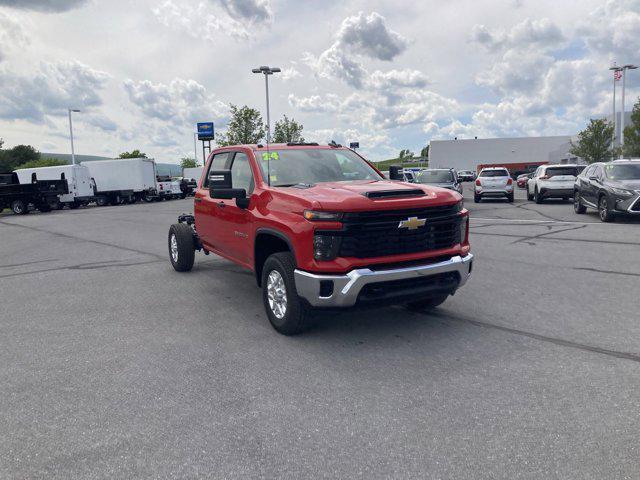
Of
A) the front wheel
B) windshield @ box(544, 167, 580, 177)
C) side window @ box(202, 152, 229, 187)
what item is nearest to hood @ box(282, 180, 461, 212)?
the front wheel

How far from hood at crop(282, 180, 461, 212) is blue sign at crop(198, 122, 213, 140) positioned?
62.7 m

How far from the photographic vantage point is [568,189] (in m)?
21.0

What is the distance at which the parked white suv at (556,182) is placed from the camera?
68.9 feet

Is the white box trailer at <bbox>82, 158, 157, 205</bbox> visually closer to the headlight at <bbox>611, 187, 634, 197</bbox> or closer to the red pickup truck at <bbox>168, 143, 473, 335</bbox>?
the headlight at <bbox>611, 187, 634, 197</bbox>

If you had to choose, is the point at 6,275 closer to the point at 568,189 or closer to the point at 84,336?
the point at 84,336

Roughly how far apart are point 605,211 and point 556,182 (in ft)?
24.6

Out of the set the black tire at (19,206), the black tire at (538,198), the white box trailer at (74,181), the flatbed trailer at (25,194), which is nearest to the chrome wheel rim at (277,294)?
the black tire at (538,198)

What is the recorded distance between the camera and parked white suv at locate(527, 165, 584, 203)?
2100 cm

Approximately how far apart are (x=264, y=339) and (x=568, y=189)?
1912 cm

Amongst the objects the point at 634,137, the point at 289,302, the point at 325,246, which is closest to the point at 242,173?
the point at 289,302

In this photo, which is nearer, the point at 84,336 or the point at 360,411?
the point at 360,411

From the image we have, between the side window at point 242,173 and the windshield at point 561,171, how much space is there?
18020 millimetres

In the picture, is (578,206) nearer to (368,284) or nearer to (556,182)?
(556,182)

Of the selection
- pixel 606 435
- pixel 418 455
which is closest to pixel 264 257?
pixel 418 455
